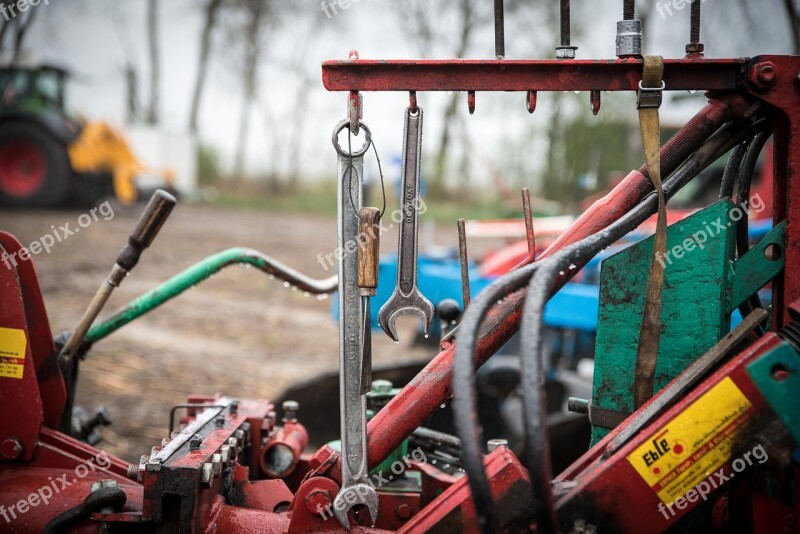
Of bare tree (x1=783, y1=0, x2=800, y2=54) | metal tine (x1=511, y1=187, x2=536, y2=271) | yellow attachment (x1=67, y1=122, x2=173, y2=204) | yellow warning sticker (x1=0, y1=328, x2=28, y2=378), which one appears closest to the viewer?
metal tine (x1=511, y1=187, x2=536, y2=271)

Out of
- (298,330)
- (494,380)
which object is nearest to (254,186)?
(298,330)

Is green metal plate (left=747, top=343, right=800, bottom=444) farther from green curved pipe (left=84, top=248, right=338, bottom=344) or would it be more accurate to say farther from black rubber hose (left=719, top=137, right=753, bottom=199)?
green curved pipe (left=84, top=248, right=338, bottom=344)

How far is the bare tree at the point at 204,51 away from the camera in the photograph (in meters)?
20.0

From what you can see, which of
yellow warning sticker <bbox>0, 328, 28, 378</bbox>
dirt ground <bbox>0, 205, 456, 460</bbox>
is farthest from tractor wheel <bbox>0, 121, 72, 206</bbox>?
yellow warning sticker <bbox>0, 328, 28, 378</bbox>

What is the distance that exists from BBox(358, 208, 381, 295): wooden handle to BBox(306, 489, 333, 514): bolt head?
48 cm

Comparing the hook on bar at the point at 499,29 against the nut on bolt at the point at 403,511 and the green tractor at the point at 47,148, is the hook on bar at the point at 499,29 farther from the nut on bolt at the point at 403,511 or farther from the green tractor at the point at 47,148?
the green tractor at the point at 47,148

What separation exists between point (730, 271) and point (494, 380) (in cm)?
228

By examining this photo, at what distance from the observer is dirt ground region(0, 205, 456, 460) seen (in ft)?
14.1

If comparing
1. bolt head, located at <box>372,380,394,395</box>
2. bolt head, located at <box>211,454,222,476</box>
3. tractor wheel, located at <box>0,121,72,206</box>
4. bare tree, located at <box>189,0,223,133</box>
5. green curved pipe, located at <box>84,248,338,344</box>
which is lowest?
bolt head, located at <box>211,454,222,476</box>

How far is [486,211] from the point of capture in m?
18.0

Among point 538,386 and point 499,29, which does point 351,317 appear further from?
point 499,29

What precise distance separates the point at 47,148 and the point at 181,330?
7.24m

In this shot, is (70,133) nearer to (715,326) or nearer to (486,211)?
(486,211)

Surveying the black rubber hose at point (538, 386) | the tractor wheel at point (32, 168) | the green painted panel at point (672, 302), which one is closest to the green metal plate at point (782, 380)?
the green painted panel at point (672, 302)
